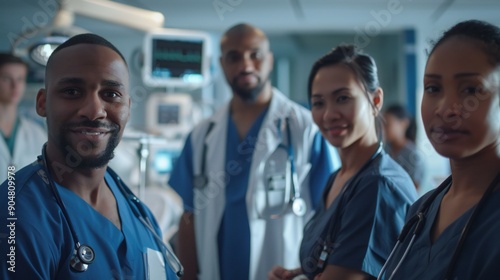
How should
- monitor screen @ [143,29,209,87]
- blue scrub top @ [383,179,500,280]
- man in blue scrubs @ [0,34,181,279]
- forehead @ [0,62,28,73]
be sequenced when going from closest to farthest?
1. blue scrub top @ [383,179,500,280]
2. man in blue scrubs @ [0,34,181,279]
3. forehead @ [0,62,28,73]
4. monitor screen @ [143,29,209,87]

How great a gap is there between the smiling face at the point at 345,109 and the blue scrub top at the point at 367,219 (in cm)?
12

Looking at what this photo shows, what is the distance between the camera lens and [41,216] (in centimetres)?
91

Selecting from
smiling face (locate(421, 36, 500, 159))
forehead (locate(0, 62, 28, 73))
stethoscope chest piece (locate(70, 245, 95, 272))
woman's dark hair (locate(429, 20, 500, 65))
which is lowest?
stethoscope chest piece (locate(70, 245, 95, 272))

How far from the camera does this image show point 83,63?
1.00 metres

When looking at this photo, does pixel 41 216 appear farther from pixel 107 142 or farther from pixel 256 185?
pixel 256 185

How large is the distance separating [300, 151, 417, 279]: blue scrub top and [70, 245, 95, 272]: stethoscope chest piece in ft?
1.79

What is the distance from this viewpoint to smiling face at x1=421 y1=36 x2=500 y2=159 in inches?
33.5

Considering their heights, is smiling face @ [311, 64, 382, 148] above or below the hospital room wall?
below

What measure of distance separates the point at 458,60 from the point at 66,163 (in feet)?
2.49

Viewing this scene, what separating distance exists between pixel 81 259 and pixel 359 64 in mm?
879

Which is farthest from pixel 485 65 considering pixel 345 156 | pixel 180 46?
pixel 180 46

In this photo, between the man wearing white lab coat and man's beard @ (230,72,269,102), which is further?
Answer: the man wearing white lab coat

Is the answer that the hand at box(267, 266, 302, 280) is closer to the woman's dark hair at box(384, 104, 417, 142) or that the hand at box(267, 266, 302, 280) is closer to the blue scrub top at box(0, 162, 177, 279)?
the blue scrub top at box(0, 162, 177, 279)

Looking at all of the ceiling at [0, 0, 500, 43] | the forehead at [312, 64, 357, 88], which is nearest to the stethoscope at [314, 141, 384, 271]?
the forehead at [312, 64, 357, 88]
